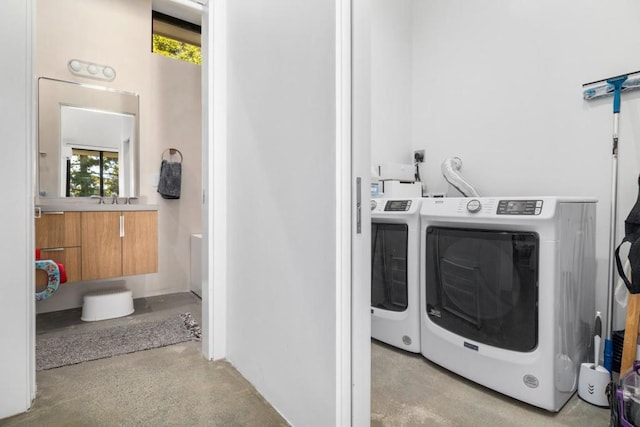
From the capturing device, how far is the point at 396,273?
6.64 ft

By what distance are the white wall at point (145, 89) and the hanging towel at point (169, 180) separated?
0.10 meters

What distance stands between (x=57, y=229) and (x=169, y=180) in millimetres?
968

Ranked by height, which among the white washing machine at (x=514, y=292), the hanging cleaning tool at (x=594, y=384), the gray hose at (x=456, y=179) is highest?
the gray hose at (x=456, y=179)

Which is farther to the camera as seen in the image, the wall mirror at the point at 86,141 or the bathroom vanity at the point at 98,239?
the wall mirror at the point at 86,141

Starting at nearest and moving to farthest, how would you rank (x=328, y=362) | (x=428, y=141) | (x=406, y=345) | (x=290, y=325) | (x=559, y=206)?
(x=328, y=362), (x=290, y=325), (x=559, y=206), (x=406, y=345), (x=428, y=141)

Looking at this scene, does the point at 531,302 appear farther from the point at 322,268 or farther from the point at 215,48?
the point at 215,48

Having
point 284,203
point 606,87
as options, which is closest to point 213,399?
point 284,203

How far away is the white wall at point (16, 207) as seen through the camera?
1338 mm

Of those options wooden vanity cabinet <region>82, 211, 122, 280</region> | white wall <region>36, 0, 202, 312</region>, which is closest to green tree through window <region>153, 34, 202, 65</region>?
white wall <region>36, 0, 202, 312</region>

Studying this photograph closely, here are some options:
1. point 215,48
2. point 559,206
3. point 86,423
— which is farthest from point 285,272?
point 215,48

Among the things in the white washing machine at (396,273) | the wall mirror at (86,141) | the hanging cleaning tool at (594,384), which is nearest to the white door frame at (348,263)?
the white washing machine at (396,273)

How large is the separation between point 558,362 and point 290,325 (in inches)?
45.0

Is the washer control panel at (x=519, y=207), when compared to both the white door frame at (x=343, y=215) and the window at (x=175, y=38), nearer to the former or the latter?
the white door frame at (x=343, y=215)

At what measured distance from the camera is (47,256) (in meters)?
2.21
